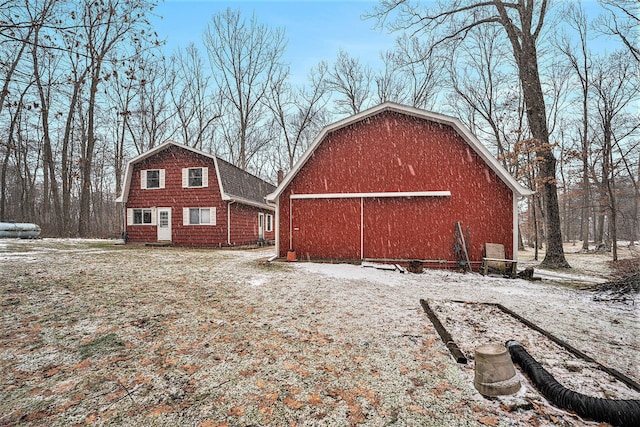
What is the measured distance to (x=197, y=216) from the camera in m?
17.4

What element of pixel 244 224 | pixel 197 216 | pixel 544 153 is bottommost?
pixel 244 224

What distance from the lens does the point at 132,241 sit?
17812 millimetres

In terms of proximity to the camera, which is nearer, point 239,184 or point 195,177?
point 195,177

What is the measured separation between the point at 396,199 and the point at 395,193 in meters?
0.22

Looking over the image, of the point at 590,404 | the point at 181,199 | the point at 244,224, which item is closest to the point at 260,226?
the point at 244,224

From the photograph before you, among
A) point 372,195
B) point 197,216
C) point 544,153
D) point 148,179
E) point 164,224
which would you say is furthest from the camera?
point 148,179

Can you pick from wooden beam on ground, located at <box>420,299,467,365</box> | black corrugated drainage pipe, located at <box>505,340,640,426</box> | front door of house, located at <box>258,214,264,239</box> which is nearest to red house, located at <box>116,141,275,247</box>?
front door of house, located at <box>258,214,264,239</box>

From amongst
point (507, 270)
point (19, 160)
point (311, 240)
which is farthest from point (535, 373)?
point (19, 160)

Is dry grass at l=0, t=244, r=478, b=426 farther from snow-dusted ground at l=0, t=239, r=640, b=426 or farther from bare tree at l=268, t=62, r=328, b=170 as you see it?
bare tree at l=268, t=62, r=328, b=170

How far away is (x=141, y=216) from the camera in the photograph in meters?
18.0

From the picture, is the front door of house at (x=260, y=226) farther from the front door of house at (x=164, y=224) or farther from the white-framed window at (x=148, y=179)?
the white-framed window at (x=148, y=179)

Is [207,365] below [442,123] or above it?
below

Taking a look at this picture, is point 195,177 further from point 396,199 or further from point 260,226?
point 396,199

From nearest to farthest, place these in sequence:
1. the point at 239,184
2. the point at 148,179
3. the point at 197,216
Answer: the point at 197,216 < the point at 148,179 < the point at 239,184
